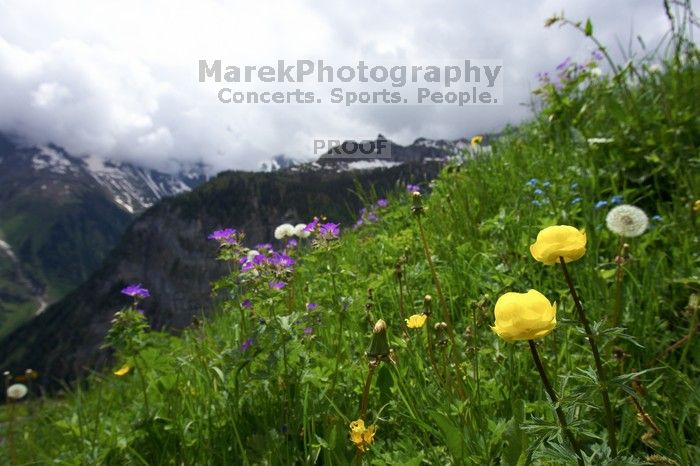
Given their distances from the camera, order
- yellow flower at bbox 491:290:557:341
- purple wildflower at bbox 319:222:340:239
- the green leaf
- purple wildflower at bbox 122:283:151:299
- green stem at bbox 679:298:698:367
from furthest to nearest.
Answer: purple wildflower at bbox 122:283:151:299, purple wildflower at bbox 319:222:340:239, green stem at bbox 679:298:698:367, the green leaf, yellow flower at bbox 491:290:557:341

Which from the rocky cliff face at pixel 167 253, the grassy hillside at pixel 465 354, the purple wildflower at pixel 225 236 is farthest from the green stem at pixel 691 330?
the rocky cliff face at pixel 167 253

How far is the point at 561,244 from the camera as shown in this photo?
3.54 ft

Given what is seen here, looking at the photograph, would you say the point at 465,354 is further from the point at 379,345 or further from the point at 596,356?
the point at 596,356

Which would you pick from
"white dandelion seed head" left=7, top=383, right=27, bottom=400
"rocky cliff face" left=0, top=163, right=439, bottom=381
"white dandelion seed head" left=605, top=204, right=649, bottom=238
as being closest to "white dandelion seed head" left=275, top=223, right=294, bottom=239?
"white dandelion seed head" left=7, top=383, right=27, bottom=400

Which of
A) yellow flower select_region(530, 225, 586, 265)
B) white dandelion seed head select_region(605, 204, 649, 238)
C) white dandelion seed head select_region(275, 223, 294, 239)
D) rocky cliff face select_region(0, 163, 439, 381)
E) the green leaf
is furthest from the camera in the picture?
rocky cliff face select_region(0, 163, 439, 381)

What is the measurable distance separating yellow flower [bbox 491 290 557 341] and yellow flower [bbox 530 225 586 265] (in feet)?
0.51

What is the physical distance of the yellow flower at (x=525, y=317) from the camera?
959mm

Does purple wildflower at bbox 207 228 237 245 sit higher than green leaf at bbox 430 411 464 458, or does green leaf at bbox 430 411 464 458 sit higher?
purple wildflower at bbox 207 228 237 245

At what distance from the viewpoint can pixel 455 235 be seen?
12.1 ft

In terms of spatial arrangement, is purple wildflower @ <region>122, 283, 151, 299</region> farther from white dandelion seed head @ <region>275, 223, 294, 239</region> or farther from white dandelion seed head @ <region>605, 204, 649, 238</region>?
white dandelion seed head @ <region>605, 204, 649, 238</region>

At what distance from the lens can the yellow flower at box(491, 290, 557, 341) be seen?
96 cm

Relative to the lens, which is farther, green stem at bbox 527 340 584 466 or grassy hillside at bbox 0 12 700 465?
grassy hillside at bbox 0 12 700 465

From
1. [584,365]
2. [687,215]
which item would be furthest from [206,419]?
[687,215]

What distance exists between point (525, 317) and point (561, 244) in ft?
0.77
